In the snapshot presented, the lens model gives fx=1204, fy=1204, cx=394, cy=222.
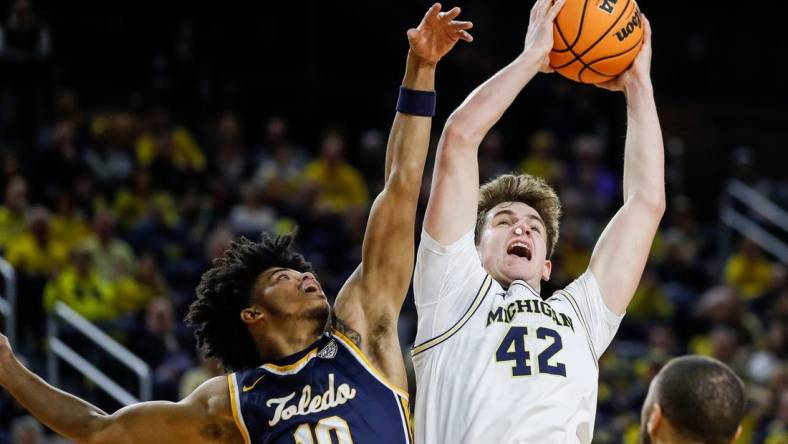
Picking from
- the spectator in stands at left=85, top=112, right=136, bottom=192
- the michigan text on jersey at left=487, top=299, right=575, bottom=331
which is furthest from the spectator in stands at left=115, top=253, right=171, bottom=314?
the michigan text on jersey at left=487, top=299, right=575, bottom=331

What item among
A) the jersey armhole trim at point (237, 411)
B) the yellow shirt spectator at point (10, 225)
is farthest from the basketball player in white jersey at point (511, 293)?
the yellow shirt spectator at point (10, 225)

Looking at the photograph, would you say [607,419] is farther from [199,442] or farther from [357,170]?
[199,442]

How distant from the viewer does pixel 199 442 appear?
4.36m

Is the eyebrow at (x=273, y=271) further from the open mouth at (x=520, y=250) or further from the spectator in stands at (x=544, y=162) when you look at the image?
the spectator in stands at (x=544, y=162)

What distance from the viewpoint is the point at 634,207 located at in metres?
4.41

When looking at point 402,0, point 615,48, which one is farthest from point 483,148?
point 615,48

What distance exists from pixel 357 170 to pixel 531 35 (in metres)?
8.55

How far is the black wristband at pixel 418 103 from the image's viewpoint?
4301mm

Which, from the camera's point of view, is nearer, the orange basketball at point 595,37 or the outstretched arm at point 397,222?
the outstretched arm at point 397,222

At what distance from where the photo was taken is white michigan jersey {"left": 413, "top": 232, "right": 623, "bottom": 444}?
394 centimetres

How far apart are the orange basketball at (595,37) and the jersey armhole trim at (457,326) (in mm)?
956

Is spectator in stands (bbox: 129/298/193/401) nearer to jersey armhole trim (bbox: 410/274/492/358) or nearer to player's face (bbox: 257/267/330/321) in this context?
player's face (bbox: 257/267/330/321)

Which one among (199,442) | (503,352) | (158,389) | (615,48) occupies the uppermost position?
(615,48)

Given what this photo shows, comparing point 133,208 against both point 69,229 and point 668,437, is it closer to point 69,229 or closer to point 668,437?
point 69,229
